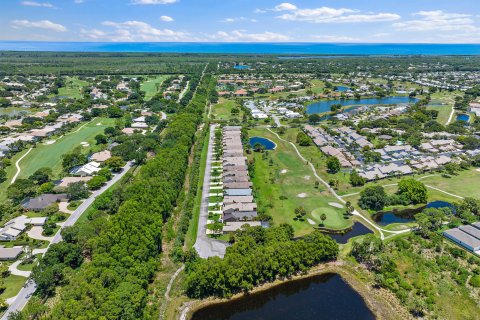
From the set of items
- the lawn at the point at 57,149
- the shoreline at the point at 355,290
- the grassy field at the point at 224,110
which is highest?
the grassy field at the point at 224,110

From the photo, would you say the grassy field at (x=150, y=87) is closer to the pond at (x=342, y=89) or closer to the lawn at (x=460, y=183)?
the pond at (x=342, y=89)

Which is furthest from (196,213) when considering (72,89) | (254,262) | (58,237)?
(72,89)

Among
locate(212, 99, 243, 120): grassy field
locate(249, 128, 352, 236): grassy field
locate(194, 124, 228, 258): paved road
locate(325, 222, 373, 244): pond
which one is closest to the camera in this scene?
locate(194, 124, 228, 258): paved road

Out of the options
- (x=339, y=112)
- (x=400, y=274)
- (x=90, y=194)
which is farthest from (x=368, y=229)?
(x=339, y=112)

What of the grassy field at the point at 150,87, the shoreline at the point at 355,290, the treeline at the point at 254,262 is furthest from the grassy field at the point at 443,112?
the grassy field at the point at 150,87

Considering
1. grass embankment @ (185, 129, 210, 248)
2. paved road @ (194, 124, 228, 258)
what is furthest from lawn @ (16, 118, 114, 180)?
paved road @ (194, 124, 228, 258)

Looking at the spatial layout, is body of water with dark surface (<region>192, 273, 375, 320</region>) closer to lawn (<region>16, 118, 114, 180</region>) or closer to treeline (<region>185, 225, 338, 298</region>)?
treeline (<region>185, 225, 338, 298</region>)
